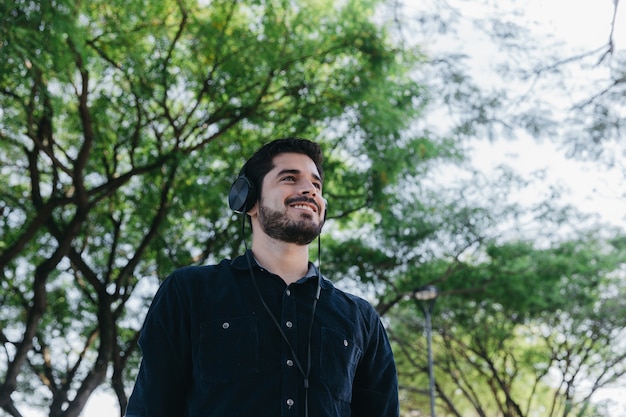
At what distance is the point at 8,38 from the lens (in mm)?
6035

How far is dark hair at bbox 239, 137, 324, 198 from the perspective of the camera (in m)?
2.41

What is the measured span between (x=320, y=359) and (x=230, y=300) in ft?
1.06

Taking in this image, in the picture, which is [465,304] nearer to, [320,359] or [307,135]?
[307,135]

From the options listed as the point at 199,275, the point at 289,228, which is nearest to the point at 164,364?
the point at 199,275

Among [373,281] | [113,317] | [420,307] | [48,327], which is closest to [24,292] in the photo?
[48,327]

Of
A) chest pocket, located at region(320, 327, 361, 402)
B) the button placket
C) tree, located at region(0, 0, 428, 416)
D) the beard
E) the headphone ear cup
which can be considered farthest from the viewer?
tree, located at region(0, 0, 428, 416)

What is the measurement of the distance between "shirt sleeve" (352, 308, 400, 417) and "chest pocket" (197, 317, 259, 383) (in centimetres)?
42

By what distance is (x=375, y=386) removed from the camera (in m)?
2.27

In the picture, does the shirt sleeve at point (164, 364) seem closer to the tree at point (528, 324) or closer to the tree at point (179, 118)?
the tree at point (179, 118)

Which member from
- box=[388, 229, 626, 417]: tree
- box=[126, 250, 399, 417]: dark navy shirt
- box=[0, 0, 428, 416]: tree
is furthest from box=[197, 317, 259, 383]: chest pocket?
box=[388, 229, 626, 417]: tree

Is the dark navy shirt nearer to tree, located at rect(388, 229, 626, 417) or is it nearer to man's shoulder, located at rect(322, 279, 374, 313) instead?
man's shoulder, located at rect(322, 279, 374, 313)

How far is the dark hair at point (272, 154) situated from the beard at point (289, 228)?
0.50 feet

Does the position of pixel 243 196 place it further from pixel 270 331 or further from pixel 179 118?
pixel 179 118

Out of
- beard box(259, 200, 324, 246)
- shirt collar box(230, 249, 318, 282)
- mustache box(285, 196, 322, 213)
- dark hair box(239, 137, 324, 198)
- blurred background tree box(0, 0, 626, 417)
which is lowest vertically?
shirt collar box(230, 249, 318, 282)
